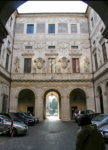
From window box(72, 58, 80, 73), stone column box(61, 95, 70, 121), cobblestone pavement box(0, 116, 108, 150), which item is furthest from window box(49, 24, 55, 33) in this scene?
cobblestone pavement box(0, 116, 108, 150)

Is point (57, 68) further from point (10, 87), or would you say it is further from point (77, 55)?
point (10, 87)

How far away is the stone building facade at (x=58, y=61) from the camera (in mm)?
23453

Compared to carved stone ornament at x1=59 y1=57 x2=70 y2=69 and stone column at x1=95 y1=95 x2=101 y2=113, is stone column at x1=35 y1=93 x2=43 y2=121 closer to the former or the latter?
carved stone ornament at x1=59 y1=57 x2=70 y2=69

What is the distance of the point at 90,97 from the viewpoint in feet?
77.8

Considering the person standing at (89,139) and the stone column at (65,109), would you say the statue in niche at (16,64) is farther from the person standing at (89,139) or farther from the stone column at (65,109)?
the person standing at (89,139)

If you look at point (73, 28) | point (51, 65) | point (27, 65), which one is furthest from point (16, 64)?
point (73, 28)

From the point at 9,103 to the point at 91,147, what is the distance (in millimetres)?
22449

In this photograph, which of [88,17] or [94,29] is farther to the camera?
[88,17]

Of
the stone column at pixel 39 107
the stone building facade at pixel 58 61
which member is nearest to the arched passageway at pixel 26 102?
the stone building facade at pixel 58 61

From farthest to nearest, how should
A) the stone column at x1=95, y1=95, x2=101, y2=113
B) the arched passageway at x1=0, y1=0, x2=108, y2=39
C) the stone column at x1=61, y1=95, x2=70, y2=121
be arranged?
the stone column at x1=61, y1=95, x2=70, y2=121
the stone column at x1=95, y1=95, x2=101, y2=113
the arched passageway at x1=0, y1=0, x2=108, y2=39

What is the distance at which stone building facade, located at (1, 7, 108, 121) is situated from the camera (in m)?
23.5

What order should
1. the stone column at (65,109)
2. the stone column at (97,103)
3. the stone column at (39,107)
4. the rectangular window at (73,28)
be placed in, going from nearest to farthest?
1. the stone column at (97,103)
2. the stone column at (65,109)
3. the stone column at (39,107)
4. the rectangular window at (73,28)

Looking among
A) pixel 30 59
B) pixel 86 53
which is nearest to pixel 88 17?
pixel 86 53

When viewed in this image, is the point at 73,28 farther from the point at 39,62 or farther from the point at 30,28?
the point at 39,62
